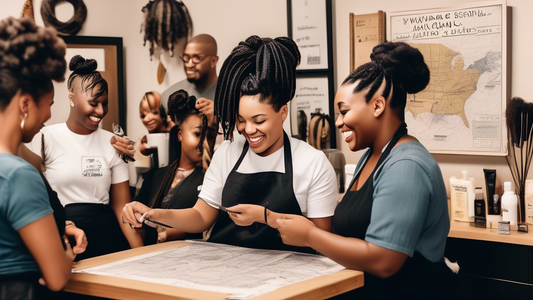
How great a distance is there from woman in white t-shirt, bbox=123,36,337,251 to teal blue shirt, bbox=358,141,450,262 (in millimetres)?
402

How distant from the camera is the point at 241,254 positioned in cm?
191

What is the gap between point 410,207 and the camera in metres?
1.56

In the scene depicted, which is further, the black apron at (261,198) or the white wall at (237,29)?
the white wall at (237,29)

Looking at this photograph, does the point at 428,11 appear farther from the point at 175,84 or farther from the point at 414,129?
the point at 175,84

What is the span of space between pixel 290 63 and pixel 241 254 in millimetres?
766

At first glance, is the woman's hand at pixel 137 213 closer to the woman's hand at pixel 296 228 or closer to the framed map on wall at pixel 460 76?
the woman's hand at pixel 296 228

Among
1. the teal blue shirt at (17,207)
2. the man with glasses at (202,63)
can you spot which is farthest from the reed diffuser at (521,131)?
the teal blue shirt at (17,207)

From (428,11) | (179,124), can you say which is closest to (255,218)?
(179,124)

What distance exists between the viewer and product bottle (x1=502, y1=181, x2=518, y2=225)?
2.45 metres

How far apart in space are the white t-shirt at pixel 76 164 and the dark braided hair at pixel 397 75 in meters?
1.31

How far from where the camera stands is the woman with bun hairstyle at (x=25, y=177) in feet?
4.66

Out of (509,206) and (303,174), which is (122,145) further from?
(509,206)

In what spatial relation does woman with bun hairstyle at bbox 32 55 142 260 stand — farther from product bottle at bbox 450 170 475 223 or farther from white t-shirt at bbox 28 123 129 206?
product bottle at bbox 450 170 475 223

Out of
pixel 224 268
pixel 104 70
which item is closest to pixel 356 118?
pixel 224 268
